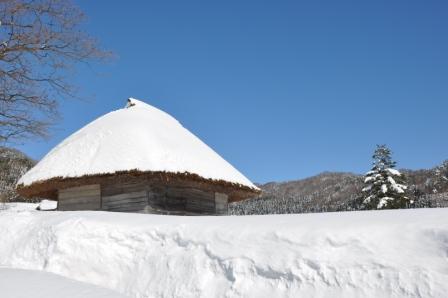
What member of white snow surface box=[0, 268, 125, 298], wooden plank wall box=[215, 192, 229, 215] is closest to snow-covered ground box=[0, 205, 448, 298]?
white snow surface box=[0, 268, 125, 298]

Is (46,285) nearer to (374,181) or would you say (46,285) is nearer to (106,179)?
(106,179)

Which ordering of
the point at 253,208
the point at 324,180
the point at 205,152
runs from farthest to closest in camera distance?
the point at 324,180 → the point at 253,208 → the point at 205,152

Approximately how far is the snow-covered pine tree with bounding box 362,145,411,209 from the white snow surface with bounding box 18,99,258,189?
16789mm

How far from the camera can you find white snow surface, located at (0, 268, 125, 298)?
516cm

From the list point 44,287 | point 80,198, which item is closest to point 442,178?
point 80,198

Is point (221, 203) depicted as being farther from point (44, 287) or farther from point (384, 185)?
point (384, 185)

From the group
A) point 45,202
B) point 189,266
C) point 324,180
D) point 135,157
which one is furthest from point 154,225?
point 324,180

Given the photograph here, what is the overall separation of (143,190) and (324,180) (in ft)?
294

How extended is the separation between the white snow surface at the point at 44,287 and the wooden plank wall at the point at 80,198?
7555mm

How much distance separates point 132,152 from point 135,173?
837 millimetres

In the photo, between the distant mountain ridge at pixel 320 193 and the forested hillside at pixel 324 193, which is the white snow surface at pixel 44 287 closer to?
the forested hillside at pixel 324 193

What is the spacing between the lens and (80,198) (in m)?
13.8

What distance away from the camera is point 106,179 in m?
13.0

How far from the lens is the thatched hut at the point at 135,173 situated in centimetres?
1271
